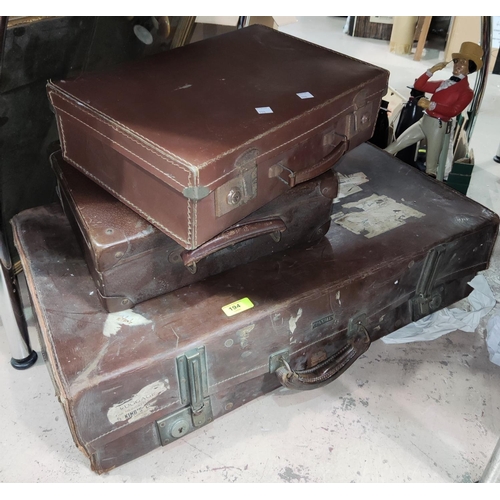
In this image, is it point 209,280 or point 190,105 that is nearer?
point 190,105

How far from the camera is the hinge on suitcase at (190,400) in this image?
37.8 inches

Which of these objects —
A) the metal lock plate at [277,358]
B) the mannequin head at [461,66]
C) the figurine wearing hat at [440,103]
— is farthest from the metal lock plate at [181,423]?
the mannequin head at [461,66]

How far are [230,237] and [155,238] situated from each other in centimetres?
14

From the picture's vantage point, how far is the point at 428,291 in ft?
4.25

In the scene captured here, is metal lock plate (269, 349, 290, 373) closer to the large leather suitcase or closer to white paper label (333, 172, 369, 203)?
the large leather suitcase

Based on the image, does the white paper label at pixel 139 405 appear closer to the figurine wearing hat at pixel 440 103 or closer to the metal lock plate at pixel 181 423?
the metal lock plate at pixel 181 423

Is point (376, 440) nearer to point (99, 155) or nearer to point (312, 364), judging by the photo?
point (312, 364)

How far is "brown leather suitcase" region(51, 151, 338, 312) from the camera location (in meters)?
0.94

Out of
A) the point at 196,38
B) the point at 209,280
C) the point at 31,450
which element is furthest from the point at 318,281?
the point at 196,38

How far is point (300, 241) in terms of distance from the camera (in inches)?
46.4

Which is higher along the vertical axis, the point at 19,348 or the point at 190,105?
the point at 190,105

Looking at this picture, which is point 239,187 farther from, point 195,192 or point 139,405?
point 139,405
